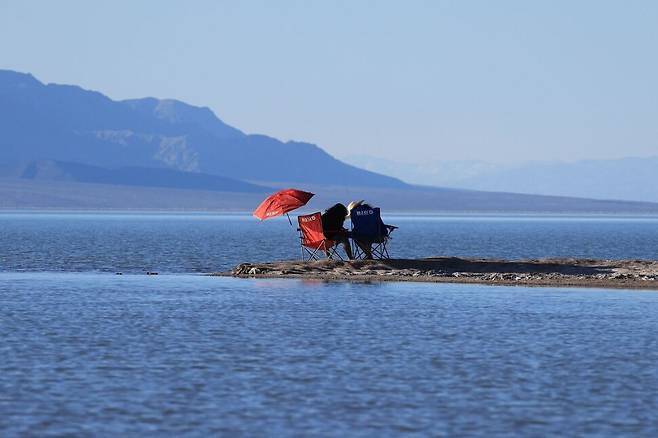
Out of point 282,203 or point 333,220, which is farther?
point 282,203

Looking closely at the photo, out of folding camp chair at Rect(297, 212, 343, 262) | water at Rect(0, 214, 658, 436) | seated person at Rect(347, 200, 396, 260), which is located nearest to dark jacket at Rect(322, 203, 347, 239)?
folding camp chair at Rect(297, 212, 343, 262)

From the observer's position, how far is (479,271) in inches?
2274

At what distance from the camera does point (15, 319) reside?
1569 inches

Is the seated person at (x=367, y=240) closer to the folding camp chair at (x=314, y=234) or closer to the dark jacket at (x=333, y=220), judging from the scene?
the dark jacket at (x=333, y=220)

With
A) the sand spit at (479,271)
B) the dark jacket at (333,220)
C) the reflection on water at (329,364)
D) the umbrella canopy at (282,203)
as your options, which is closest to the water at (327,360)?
the reflection on water at (329,364)

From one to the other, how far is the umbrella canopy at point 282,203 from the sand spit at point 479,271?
8.15 ft

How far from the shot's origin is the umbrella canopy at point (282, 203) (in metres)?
61.8

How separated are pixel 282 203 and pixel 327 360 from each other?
32.0 metres

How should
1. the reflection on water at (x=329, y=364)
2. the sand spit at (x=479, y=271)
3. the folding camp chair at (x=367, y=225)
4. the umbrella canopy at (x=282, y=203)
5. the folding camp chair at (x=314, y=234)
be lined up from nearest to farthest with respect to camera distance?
the reflection on water at (x=329, y=364) → the sand spit at (x=479, y=271) → the folding camp chair at (x=367, y=225) → the folding camp chair at (x=314, y=234) → the umbrella canopy at (x=282, y=203)

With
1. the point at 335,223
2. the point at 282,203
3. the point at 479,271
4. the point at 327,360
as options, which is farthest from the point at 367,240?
the point at 327,360

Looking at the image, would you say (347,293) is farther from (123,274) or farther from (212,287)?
(123,274)

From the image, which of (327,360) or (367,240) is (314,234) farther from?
(327,360)

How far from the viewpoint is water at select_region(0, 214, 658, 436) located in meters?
23.5

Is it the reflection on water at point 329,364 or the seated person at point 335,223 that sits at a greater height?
the seated person at point 335,223
